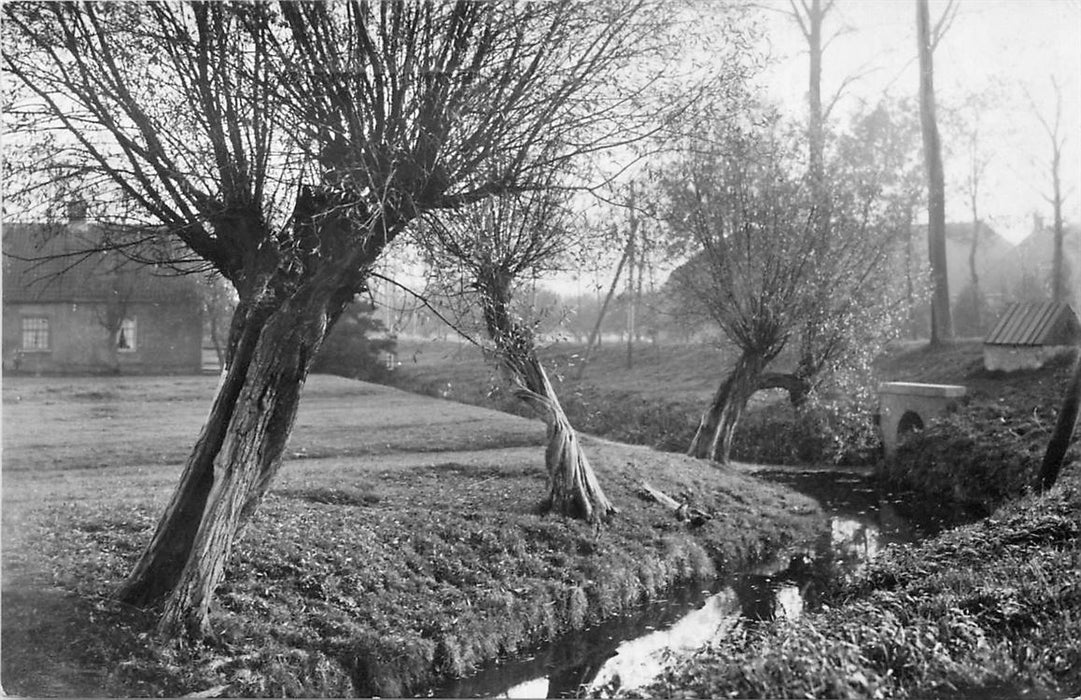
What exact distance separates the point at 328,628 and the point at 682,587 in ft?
6.79

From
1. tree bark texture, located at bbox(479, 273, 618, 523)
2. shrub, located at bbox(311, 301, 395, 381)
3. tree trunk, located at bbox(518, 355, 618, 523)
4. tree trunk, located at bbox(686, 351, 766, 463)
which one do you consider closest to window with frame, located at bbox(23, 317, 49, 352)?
shrub, located at bbox(311, 301, 395, 381)

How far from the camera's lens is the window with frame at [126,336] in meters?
4.44

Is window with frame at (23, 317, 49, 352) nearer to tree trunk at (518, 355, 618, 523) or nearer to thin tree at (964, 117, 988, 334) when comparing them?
tree trunk at (518, 355, 618, 523)

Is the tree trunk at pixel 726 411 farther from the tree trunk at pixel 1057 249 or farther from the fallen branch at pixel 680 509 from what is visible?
the tree trunk at pixel 1057 249

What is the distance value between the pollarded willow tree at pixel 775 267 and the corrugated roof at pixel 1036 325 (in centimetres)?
70

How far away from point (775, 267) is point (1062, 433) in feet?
6.45

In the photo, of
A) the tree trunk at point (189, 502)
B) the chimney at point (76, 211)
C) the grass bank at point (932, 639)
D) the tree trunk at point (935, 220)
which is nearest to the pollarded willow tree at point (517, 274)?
the tree trunk at point (189, 502)

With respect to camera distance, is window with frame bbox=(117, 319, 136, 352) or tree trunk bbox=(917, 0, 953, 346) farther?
tree trunk bbox=(917, 0, 953, 346)

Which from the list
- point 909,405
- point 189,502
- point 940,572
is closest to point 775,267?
point 909,405

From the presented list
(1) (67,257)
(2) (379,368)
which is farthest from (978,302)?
(1) (67,257)

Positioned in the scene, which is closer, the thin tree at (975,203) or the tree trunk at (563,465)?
the thin tree at (975,203)

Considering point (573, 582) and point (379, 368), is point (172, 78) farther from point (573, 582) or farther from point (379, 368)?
point (573, 582)

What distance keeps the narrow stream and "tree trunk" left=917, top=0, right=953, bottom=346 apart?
1.10 meters

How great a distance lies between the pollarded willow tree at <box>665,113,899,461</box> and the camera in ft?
17.4
